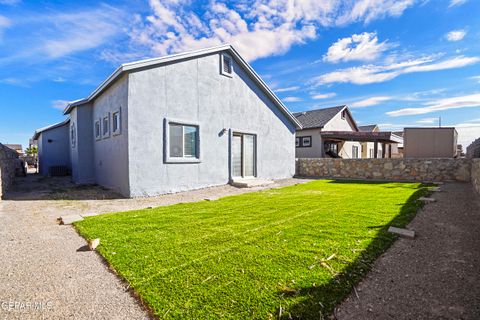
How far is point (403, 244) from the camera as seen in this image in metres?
3.78

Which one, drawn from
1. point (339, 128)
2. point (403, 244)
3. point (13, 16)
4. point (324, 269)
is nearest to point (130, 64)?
point (13, 16)

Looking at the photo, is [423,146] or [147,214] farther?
[423,146]

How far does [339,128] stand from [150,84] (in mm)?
20482

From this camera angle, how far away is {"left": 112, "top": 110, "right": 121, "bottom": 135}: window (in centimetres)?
907

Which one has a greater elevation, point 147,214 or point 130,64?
point 130,64

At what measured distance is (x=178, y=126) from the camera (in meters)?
9.59

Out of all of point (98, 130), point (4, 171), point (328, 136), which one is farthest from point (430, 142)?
point (4, 171)

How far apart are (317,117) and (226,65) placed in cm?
1423

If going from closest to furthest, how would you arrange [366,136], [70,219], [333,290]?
1. [333,290]
2. [70,219]
3. [366,136]

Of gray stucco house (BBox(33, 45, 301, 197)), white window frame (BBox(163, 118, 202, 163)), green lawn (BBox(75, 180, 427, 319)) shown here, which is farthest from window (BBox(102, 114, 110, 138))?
green lawn (BBox(75, 180, 427, 319))

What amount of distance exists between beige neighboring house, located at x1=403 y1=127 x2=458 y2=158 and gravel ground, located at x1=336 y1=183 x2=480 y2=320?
1254cm

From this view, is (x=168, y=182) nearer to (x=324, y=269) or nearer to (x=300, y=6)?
(x=324, y=269)

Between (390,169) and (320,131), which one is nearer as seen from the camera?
(390,169)

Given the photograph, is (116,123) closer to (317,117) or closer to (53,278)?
(53,278)
